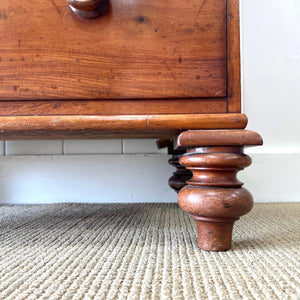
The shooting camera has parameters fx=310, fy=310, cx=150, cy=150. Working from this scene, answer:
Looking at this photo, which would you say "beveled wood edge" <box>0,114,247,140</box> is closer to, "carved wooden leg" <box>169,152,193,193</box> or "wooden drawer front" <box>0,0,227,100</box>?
"wooden drawer front" <box>0,0,227,100</box>

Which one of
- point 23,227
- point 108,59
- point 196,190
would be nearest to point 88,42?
point 108,59

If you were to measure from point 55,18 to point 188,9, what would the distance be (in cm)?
19

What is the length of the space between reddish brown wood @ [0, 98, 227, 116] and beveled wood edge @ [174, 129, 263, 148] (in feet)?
0.14

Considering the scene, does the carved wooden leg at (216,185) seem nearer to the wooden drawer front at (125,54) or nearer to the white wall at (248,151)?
the wooden drawer front at (125,54)

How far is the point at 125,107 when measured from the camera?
44cm

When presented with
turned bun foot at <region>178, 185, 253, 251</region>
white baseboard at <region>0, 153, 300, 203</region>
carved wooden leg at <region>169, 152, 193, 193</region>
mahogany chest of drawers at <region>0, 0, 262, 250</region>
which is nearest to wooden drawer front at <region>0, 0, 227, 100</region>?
mahogany chest of drawers at <region>0, 0, 262, 250</region>

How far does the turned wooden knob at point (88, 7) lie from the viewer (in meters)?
0.42

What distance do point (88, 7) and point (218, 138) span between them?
252 millimetres

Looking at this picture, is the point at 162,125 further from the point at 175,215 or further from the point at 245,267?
the point at 175,215

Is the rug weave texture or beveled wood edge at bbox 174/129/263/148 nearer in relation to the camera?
the rug weave texture

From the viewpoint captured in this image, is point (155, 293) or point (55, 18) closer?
point (155, 293)

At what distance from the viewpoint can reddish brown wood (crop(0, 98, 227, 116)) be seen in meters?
0.44

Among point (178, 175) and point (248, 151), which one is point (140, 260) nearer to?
point (178, 175)

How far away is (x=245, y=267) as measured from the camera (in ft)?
1.18
